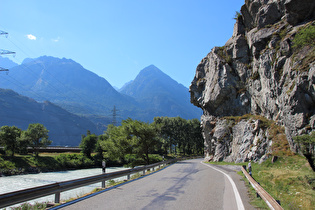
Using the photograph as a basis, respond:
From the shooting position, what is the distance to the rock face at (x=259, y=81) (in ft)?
71.2

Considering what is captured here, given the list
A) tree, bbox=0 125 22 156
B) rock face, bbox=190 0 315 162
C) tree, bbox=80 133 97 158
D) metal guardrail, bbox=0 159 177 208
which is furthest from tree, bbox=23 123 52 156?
metal guardrail, bbox=0 159 177 208

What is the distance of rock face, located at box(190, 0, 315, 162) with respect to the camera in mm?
21688

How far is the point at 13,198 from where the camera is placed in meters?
5.91

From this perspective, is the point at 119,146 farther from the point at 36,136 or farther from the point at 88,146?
the point at 36,136

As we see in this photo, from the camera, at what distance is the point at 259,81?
34.3m

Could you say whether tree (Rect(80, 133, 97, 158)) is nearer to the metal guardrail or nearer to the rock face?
the rock face

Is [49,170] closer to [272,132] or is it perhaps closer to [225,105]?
[225,105]

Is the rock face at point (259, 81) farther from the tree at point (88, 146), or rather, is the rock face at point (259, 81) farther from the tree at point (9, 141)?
the tree at point (9, 141)

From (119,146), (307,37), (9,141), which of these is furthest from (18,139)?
(307,37)

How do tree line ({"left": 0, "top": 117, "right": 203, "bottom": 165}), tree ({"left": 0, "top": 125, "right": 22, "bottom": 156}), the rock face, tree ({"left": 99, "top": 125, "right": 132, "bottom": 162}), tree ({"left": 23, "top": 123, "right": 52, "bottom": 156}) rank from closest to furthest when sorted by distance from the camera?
the rock face → tree ({"left": 99, "top": 125, "right": 132, "bottom": 162}) → tree line ({"left": 0, "top": 117, "right": 203, "bottom": 165}) → tree ({"left": 0, "top": 125, "right": 22, "bottom": 156}) → tree ({"left": 23, "top": 123, "right": 52, "bottom": 156})

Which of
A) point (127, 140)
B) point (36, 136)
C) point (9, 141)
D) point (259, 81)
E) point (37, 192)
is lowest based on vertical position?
point (37, 192)

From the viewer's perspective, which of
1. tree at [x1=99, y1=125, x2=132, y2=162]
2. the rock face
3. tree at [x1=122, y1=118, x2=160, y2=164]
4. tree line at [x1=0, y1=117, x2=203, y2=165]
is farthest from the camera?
tree line at [x1=0, y1=117, x2=203, y2=165]

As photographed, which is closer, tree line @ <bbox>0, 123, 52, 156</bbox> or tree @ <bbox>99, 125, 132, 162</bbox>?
tree @ <bbox>99, 125, 132, 162</bbox>

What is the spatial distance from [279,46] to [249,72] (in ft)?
34.9
